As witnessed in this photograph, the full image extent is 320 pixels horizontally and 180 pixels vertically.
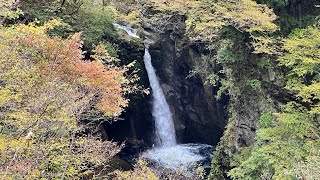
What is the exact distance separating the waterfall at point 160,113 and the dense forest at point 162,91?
0.06 m

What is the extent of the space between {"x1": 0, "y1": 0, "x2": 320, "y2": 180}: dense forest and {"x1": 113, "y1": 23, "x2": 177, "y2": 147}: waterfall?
7 centimetres

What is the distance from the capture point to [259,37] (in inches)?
372

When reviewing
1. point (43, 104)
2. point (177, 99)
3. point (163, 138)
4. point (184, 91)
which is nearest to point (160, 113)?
point (177, 99)

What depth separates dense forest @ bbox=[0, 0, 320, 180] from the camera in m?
5.88

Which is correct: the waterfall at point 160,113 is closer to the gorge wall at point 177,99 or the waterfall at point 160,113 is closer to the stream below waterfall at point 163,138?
the stream below waterfall at point 163,138

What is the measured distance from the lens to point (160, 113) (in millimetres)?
18562

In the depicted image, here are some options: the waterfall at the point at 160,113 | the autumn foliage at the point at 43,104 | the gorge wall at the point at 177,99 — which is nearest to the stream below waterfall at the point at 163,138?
the waterfall at the point at 160,113

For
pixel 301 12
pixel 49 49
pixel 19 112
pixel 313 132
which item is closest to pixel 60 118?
pixel 19 112

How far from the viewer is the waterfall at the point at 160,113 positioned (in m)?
18.2

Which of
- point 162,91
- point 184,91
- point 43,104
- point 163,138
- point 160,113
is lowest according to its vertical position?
point 163,138

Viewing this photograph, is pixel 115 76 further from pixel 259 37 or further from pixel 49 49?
pixel 259 37

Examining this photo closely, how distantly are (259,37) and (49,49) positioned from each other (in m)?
6.45

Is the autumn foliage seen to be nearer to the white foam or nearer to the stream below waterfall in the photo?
the white foam

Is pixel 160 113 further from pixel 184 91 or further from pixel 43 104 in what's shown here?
pixel 43 104
